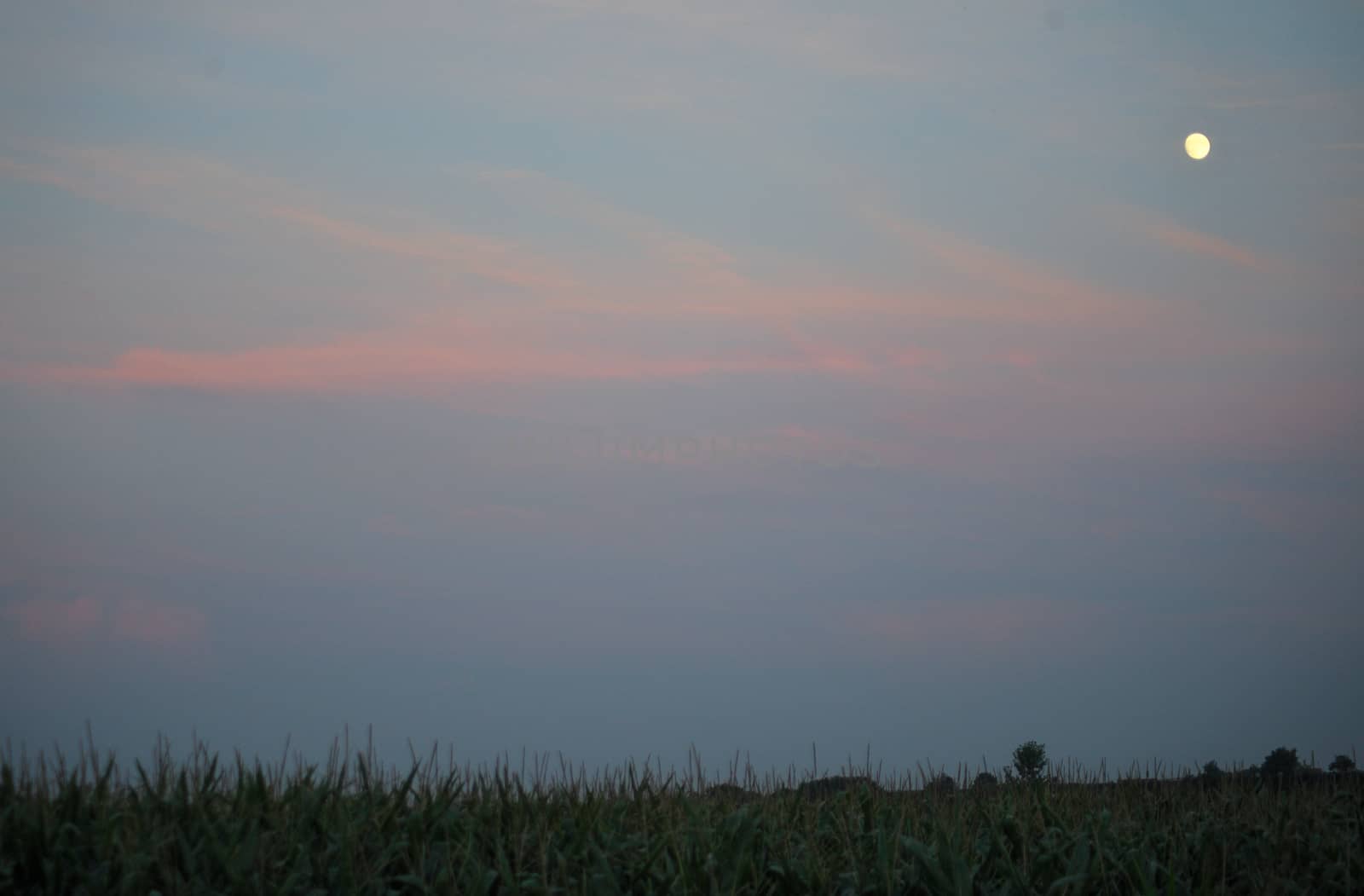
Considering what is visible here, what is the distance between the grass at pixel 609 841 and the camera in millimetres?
6805

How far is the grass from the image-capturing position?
6.80 meters

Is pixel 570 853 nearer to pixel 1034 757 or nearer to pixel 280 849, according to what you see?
pixel 280 849

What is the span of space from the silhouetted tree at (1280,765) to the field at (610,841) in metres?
2.44

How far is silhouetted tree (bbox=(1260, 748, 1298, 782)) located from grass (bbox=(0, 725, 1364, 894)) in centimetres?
254

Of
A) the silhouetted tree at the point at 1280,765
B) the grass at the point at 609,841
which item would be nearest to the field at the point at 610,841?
the grass at the point at 609,841

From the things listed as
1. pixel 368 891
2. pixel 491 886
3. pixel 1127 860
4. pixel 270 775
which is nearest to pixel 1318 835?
pixel 1127 860

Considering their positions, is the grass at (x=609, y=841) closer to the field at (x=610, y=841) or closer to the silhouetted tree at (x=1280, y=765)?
the field at (x=610, y=841)

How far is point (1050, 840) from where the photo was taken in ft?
28.1

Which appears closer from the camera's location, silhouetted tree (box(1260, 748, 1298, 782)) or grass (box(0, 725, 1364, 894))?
grass (box(0, 725, 1364, 894))

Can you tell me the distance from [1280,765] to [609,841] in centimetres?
975

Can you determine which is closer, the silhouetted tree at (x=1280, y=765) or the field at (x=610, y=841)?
the field at (x=610, y=841)

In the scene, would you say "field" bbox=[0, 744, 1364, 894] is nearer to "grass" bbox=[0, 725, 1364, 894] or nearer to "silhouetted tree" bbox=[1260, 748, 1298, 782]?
"grass" bbox=[0, 725, 1364, 894]

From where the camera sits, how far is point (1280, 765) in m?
13.7

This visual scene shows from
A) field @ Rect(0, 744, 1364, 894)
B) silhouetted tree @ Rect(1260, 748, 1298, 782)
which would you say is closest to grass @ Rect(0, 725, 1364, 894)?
field @ Rect(0, 744, 1364, 894)
